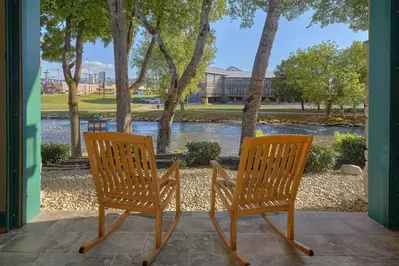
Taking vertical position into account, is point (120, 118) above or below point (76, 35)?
below

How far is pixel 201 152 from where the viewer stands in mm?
6301

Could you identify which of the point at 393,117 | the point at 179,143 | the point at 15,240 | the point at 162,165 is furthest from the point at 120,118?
the point at 179,143

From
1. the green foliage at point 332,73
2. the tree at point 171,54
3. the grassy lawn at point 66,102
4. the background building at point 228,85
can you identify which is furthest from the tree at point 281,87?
the tree at point 171,54

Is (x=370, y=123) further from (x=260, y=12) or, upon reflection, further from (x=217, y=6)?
(x=217, y=6)

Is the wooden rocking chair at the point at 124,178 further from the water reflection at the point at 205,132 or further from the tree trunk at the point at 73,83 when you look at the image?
the water reflection at the point at 205,132

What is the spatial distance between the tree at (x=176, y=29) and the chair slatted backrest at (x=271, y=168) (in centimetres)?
560

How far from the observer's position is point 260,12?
329 inches

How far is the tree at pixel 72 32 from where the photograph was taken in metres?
8.14

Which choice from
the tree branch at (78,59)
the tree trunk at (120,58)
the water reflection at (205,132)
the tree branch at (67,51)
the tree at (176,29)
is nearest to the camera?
the tree trunk at (120,58)

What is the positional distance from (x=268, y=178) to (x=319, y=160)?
150 inches

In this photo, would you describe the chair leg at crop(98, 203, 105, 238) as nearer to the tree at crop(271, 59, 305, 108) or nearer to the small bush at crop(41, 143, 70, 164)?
the small bush at crop(41, 143, 70, 164)

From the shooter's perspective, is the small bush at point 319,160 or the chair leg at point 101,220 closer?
the chair leg at point 101,220

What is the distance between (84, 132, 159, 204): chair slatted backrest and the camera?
6.96 ft

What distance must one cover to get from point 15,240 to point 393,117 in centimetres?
301
